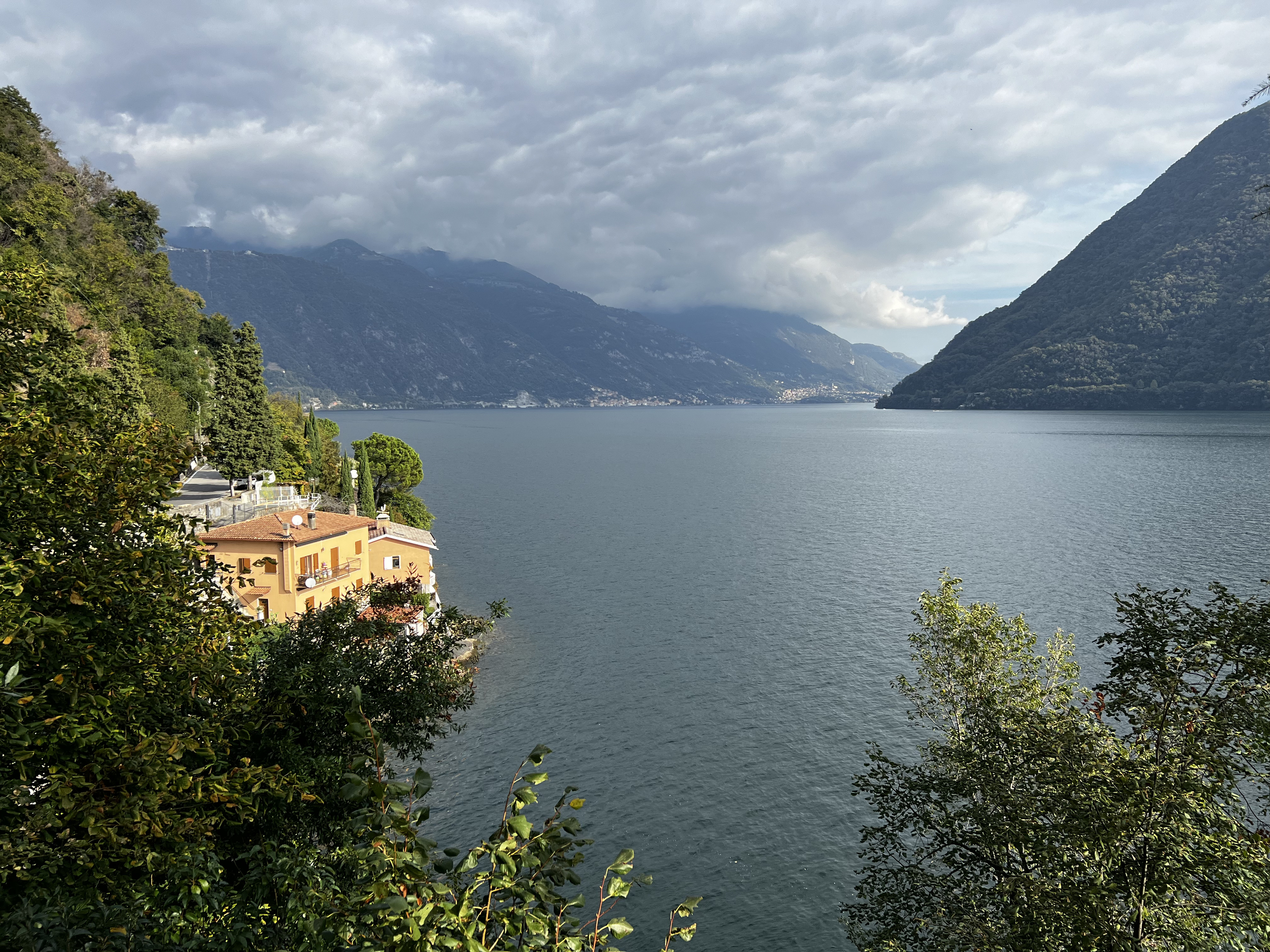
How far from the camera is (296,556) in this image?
42812mm

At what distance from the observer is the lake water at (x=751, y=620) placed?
32.2m

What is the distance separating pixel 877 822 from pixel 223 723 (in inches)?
1207

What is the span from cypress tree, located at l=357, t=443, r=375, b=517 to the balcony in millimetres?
26782

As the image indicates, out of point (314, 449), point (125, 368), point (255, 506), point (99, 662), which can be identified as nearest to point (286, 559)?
point (255, 506)

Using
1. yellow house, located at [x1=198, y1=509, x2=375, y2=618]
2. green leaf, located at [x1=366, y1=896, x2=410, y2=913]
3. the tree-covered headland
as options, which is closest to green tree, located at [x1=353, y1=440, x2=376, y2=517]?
yellow house, located at [x1=198, y1=509, x2=375, y2=618]

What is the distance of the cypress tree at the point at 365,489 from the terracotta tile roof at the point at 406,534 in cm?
1342

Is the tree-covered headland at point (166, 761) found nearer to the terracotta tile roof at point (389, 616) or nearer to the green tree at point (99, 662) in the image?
the green tree at point (99, 662)

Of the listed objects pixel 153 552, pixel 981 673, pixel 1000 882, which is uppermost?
pixel 153 552

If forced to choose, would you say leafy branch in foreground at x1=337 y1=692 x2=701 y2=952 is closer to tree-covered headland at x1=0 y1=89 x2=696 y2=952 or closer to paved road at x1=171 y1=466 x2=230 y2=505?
tree-covered headland at x1=0 y1=89 x2=696 y2=952

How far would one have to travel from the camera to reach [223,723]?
1177 cm

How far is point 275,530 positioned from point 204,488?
1400 inches

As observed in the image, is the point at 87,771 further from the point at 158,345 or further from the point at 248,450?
the point at 158,345

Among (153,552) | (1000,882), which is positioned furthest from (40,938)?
(1000,882)

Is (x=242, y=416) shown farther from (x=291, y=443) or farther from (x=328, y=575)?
(x=328, y=575)
